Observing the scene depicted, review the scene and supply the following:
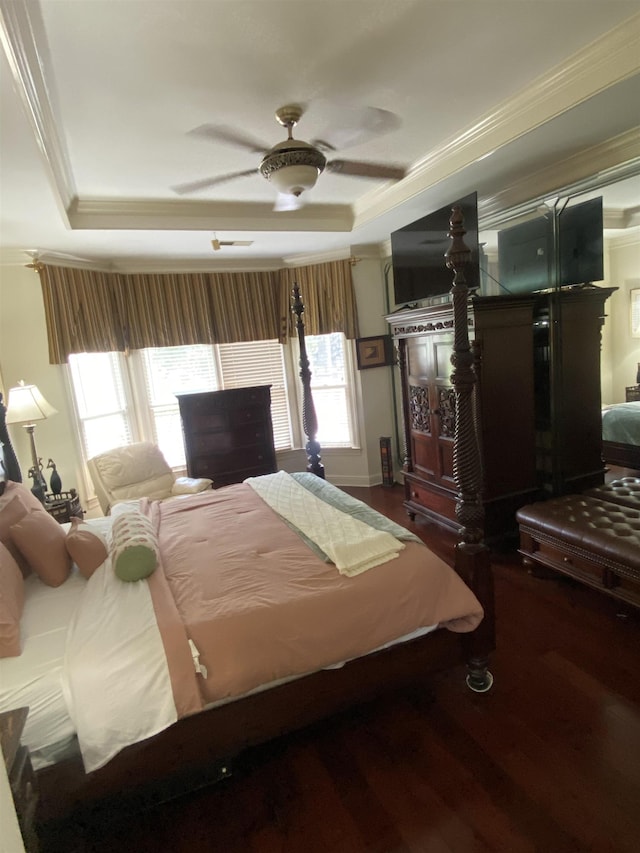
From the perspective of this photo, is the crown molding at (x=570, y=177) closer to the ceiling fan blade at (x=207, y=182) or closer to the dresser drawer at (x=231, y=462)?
the ceiling fan blade at (x=207, y=182)

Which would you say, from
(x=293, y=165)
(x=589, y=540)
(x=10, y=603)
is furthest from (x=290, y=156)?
(x=589, y=540)

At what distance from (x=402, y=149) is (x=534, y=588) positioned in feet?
9.44

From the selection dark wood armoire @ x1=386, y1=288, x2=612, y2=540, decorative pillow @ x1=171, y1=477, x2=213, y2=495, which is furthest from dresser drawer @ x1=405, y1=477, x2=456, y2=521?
decorative pillow @ x1=171, y1=477, x2=213, y2=495

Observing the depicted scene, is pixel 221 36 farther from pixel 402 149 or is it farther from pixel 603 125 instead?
pixel 603 125

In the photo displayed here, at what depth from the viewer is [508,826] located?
5.09ft

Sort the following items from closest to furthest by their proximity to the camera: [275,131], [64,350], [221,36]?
[221,36] < [275,131] < [64,350]

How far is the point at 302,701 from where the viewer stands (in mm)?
1823

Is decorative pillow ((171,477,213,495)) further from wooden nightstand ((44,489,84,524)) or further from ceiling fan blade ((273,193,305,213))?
ceiling fan blade ((273,193,305,213))

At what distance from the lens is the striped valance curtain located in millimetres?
4035

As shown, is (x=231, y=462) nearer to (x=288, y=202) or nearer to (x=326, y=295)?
(x=326, y=295)

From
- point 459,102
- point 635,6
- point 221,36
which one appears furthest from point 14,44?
point 635,6

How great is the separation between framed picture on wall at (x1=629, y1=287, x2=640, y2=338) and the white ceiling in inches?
17.6

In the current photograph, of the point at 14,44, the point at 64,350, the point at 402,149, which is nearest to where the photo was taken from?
the point at 14,44

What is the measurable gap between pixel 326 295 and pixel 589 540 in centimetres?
348
